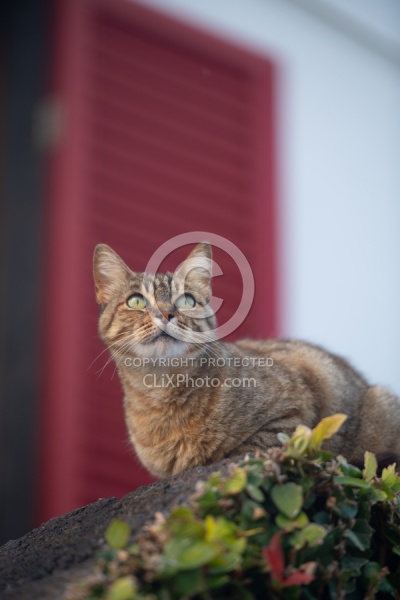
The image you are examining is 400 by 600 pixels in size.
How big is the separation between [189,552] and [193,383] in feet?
4.97

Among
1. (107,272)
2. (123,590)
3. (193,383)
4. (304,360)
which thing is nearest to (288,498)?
(123,590)

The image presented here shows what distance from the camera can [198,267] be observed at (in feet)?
11.3

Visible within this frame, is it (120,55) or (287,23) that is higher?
→ (287,23)

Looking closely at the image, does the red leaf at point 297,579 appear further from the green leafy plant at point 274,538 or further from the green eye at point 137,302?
the green eye at point 137,302

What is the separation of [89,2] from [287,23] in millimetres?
1589

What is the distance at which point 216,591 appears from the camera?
6.39ft

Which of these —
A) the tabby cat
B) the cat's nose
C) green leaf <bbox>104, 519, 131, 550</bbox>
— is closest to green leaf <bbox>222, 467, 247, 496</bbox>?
green leaf <bbox>104, 519, 131, 550</bbox>

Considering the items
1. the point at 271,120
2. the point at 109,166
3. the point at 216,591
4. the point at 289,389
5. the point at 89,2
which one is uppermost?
the point at 89,2

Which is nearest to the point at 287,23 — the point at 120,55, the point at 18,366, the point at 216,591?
the point at 120,55

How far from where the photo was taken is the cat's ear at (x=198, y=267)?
11.3ft

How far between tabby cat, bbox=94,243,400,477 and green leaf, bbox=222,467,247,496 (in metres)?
1.04

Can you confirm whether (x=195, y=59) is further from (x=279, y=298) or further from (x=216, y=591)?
(x=216, y=591)

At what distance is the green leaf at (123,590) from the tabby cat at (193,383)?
4.67 ft

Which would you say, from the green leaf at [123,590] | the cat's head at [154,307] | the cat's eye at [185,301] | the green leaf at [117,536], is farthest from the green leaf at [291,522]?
the cat's eye at [185,301]
